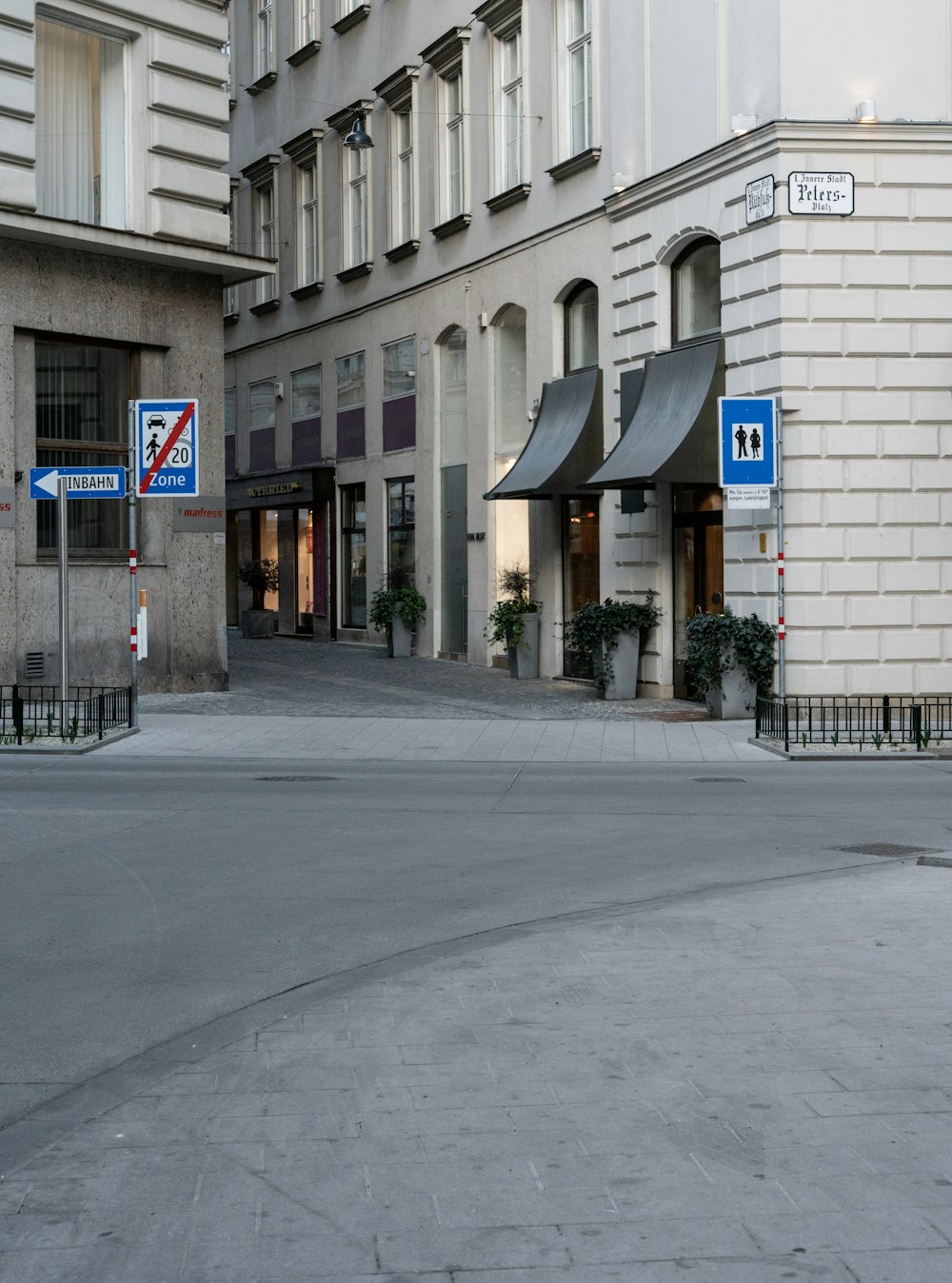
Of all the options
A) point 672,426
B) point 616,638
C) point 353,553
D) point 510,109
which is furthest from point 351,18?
point 616,638

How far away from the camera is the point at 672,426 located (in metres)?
21.1

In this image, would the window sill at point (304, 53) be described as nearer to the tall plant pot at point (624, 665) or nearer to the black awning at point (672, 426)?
the black awning at point (672, 426)

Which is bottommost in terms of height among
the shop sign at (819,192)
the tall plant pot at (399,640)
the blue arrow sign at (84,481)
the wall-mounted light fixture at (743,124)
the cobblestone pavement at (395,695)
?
the cobblestone pavement at (395,695)

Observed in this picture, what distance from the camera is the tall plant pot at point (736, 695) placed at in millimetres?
19562

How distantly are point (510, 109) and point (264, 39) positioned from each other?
512 inches

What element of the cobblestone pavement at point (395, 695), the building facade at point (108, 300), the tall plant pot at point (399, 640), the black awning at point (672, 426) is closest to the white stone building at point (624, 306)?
the black awning at point (672, 426)

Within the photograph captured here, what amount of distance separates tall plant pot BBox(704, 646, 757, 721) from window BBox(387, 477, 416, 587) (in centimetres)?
1337

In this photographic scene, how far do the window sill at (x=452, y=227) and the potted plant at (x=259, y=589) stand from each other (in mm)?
12391

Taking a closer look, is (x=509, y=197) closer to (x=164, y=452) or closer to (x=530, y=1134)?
(x=164, y=452)

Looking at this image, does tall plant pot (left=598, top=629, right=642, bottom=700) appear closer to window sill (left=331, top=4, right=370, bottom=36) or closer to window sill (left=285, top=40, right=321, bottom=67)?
window sill (left=331, top=4, right=370, bottom=36)

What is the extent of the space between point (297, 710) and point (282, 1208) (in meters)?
16.7

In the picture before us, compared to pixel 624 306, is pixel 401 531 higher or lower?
lower

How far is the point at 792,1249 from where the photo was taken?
3.97 meters

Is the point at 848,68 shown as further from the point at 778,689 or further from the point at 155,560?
the point at 155,560
